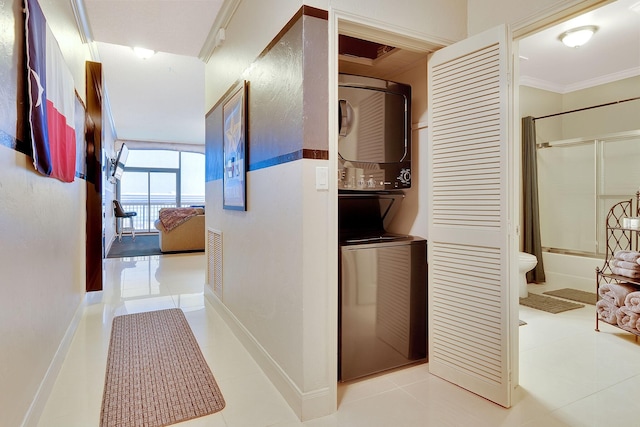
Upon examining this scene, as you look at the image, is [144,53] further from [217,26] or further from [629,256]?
[629,256]

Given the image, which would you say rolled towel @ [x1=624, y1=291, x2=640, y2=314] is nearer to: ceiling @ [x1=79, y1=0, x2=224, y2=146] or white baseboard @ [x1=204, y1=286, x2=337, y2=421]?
white baseboard @ [x1=204, y1=286, x2=337, y2=421]

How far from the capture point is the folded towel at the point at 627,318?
2.49 meters

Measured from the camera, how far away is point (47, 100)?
173 cm

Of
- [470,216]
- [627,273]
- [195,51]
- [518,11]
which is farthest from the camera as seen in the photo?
[195,51]

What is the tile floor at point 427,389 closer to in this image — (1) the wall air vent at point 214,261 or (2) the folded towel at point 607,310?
(2) the folded towel at point 607,310

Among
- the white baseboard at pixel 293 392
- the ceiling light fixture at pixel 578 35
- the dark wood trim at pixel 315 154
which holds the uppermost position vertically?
the ceiling light fixture at pixel 578 35

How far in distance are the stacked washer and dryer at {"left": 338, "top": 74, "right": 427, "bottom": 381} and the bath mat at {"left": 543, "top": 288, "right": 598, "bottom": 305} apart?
7.78 feet

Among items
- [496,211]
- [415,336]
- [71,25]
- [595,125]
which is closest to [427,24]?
[496,211]

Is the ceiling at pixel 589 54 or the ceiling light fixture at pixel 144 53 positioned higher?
the ceiling light fixture at pixel 144 53

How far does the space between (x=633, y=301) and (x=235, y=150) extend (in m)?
3.07

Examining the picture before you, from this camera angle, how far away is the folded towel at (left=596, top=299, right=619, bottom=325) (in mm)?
2645

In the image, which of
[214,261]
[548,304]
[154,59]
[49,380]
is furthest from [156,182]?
[548,304]

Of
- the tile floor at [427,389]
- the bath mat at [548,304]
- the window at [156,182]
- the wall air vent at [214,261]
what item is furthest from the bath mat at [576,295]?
the window at [156,182]

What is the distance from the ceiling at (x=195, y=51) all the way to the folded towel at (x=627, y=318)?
2.29m
